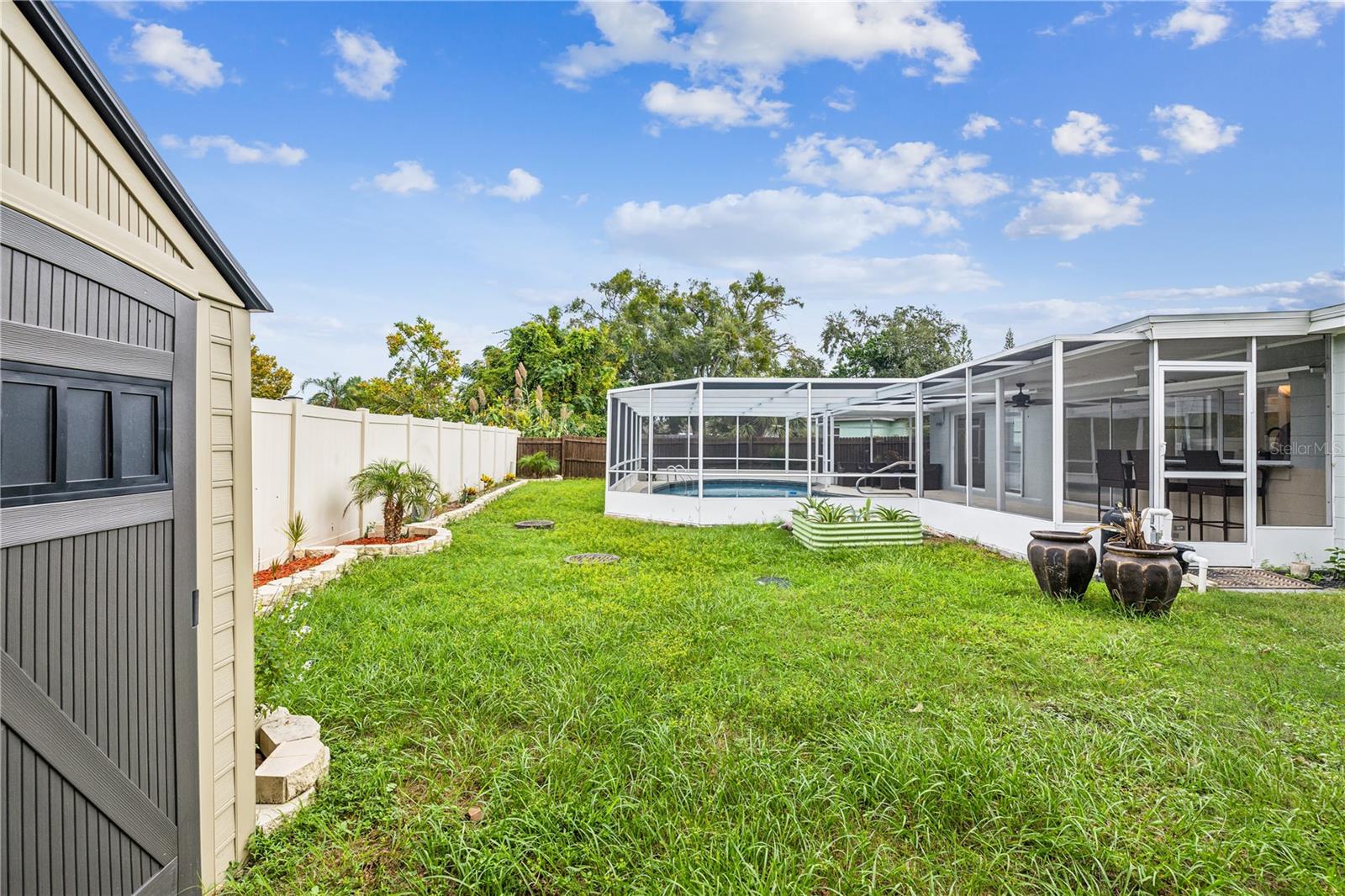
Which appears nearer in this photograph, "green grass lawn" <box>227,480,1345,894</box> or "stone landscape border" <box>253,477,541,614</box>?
"green grass lawn" <box>227,480,1345,894</box>

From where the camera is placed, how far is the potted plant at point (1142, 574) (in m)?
5.25

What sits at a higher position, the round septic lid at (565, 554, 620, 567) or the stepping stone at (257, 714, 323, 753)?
the stepping stone at (257, 714, 323, 753)

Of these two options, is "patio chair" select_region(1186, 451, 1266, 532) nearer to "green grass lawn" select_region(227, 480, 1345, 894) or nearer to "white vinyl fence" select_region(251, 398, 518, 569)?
"green grass lawn" select_region(227, 480, 1345, 894)

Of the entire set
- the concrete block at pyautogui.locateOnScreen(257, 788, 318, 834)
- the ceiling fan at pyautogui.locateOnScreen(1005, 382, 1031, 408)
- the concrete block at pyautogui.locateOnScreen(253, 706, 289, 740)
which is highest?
the ceiling fan at pyautogui.locateOnScreen(1005, 382, 1031, 408)

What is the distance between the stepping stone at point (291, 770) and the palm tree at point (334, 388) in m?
33.8

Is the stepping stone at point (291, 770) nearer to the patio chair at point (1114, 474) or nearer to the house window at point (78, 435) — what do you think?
the house window at point (78, 435)

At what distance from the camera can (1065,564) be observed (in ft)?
18.8

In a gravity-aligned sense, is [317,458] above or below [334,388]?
below

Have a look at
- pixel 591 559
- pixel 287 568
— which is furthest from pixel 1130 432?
pixel 287 568

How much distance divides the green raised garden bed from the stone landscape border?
16.9 feet

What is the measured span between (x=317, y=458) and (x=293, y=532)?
1.03m

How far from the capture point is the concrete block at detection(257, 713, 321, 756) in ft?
9.23

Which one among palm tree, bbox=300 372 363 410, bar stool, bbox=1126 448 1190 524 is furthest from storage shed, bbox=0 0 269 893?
palm tree, bbox=300 372 363 410

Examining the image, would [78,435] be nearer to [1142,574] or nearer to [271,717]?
[271,717]
